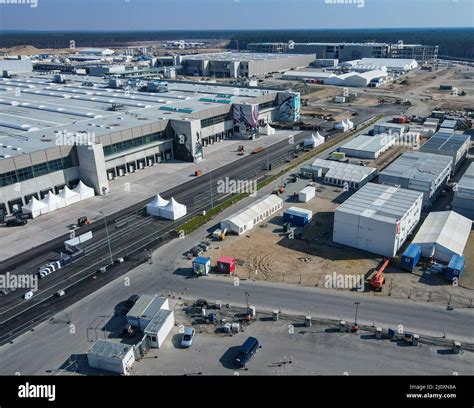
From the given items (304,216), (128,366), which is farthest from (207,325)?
(304,216)

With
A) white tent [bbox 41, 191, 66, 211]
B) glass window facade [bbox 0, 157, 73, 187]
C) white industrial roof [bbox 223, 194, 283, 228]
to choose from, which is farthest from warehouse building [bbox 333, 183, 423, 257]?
glass window facade [bbox 0, 157, 73, 187]

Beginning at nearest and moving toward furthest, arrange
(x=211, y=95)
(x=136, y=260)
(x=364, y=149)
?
(x=136, y=260) → (x=364, y=149) → (x=211, y=95)

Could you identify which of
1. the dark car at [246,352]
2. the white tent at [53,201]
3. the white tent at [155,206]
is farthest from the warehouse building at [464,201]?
the white tent at [53,201]

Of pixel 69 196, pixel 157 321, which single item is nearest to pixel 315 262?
pixel 157 321

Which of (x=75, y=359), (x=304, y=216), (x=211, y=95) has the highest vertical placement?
(x=211, y=95)

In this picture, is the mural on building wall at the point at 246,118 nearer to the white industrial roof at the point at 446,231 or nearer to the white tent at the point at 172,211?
the white tent at the point at 172,211

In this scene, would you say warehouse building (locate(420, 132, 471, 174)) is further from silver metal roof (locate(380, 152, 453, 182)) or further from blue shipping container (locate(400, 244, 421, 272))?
blue shipping container (locate(400, 244, 421, 272))
